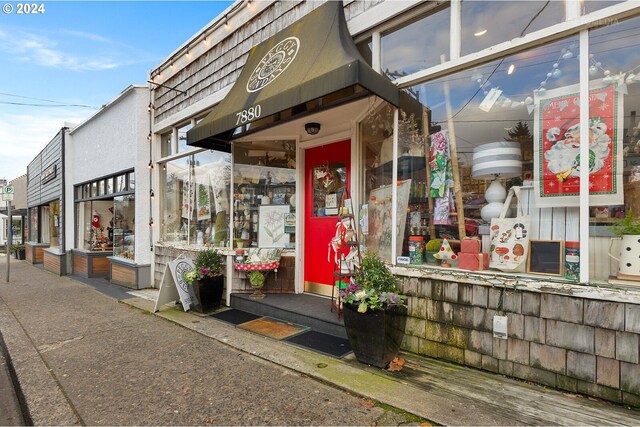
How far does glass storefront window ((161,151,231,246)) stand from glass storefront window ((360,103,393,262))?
8.88 ft

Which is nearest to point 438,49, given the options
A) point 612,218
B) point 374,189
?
point 374,189

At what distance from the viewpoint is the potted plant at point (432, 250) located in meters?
3.44

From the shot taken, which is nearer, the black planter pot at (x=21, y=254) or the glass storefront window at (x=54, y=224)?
the glass storefront window at (x=54, y=224)

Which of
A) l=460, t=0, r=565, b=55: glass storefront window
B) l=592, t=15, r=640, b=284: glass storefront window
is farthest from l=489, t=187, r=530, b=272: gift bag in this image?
l=460, t=0, r=565, b=55: glass storefront window

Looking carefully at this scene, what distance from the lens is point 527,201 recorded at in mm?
3002

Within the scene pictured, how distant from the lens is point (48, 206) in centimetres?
1443

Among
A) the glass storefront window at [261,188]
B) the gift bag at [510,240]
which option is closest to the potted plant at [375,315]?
the gift bag at [510,240]

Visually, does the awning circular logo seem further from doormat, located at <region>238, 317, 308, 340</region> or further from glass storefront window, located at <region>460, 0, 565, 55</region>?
doormat, located at <region>238, 317, 308, 340</region>

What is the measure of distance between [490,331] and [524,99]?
6.88 feet

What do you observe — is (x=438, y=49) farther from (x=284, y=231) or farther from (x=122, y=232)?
(x=122, y=232)

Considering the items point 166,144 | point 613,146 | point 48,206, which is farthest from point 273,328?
point 48,206

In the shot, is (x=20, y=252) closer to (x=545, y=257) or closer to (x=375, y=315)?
(x=375, y=315)

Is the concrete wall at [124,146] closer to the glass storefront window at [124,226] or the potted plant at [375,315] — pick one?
the glass storefront window at [124,226]

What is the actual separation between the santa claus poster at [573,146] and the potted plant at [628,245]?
161 mm
